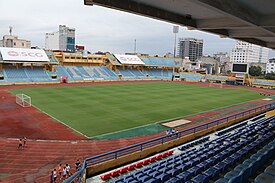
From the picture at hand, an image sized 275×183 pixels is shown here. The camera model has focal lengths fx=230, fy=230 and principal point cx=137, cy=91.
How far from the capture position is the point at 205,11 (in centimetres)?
892

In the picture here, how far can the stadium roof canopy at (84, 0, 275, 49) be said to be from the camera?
7.06 meters

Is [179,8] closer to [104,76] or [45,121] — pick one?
[45,121]

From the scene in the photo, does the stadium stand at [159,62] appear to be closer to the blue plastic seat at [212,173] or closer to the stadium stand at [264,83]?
the stadium stand at [264,83]

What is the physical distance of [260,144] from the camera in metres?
12.7

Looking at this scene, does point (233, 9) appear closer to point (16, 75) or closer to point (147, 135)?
point (147, 135)

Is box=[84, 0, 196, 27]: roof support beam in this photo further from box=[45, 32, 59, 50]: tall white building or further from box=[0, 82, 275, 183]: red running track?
box=[45, 32, 59, 50]: tall white building

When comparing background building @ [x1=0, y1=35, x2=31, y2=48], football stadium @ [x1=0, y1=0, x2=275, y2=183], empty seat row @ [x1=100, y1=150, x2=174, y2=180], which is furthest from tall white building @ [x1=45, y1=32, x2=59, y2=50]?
empty seat row @ [x1=100, y1=150, x2=174, y2=180]

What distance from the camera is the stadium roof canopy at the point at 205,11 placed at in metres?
7.06

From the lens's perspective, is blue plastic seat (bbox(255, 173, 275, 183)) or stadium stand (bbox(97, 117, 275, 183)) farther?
stadium stand (bbox(97, 117, 275, 183))

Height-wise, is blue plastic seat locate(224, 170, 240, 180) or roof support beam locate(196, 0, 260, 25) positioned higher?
roof support beam locate(196, 0, 260, 25)

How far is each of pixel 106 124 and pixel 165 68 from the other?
6380 centimetres

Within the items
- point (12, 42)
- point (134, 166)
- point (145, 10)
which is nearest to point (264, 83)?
point (134, 166)

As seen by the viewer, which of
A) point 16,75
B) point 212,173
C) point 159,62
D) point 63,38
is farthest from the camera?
point 63,38

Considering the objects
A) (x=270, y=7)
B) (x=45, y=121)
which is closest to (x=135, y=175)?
(x=270, y=7)
